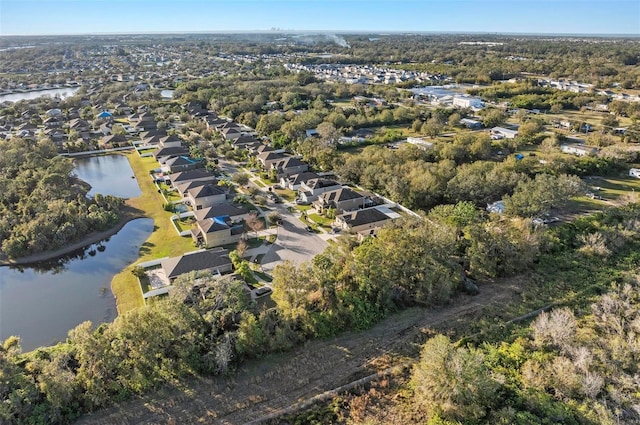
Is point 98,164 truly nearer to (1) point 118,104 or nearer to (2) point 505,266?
(1) point 118,104

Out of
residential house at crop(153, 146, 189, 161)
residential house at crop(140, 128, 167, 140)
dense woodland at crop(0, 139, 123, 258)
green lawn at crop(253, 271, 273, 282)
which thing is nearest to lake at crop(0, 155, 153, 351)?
dense woodland at crop(0, 139, 123, 258)

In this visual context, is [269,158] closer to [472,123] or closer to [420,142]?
[420,142]

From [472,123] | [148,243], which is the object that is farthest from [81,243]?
[472,123]

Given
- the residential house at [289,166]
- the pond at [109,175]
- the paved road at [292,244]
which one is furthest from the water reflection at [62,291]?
the residential house at [289,166]

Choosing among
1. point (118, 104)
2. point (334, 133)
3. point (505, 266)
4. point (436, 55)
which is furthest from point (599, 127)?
point (436, 55)

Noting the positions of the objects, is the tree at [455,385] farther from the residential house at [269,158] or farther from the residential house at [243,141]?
the residential house at [243,141]

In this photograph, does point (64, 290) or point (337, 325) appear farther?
point (64, 290)
